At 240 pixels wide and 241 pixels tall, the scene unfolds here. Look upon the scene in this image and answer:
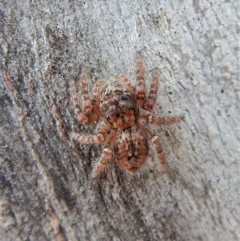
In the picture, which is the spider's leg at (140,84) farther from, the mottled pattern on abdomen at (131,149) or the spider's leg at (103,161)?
the spider's leg at (103,161)

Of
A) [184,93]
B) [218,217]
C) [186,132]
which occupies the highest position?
[184,93]

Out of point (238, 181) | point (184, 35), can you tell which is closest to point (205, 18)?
point (184, 35)

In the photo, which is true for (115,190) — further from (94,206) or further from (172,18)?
(172,18)

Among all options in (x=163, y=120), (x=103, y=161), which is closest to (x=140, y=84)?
(x=163, y=120)

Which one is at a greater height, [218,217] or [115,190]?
[115,190]

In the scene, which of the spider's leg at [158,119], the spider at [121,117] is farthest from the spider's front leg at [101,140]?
the spider's leg at [158,119]

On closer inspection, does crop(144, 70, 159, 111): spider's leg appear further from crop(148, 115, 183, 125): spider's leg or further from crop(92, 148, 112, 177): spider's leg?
crop(92, 148, 112, 177): spider's leg
